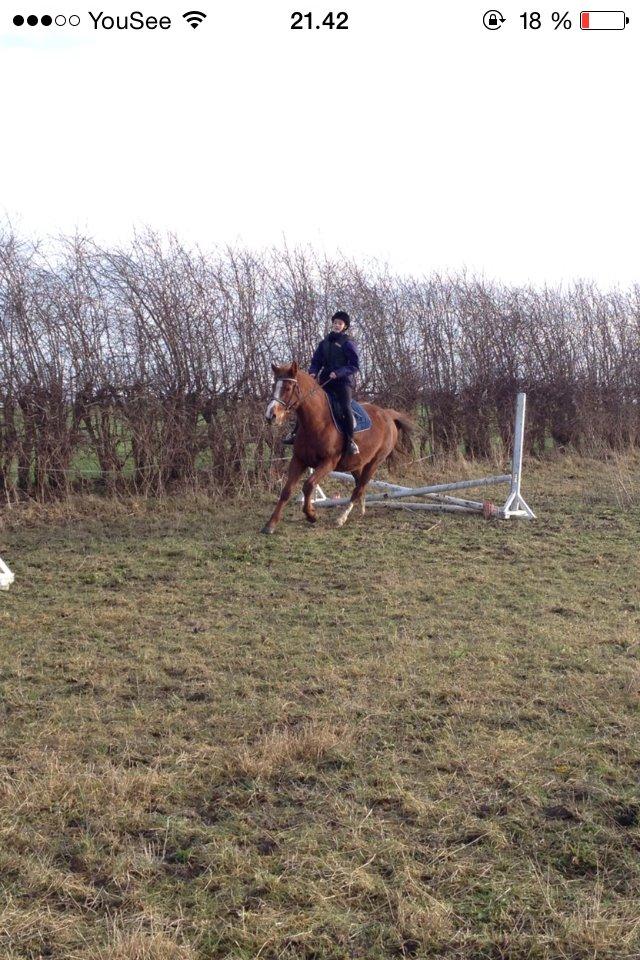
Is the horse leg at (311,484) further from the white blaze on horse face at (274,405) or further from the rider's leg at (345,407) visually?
the white blaze on horse face at (274,405)

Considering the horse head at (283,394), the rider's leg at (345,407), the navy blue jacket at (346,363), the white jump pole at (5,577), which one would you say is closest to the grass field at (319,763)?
the white jump pole at (5,577)

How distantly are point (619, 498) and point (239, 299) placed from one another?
6.20 m

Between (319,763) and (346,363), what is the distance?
6813 mm

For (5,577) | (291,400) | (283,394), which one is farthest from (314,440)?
(5,577)

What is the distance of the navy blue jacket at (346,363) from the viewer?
1004cm

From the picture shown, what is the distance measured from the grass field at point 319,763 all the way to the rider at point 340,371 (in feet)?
8.34

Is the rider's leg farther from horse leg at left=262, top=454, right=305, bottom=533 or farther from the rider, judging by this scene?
horse leg at left=262, top=454, right=305, bottom=533

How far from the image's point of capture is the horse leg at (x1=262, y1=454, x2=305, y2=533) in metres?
9.76

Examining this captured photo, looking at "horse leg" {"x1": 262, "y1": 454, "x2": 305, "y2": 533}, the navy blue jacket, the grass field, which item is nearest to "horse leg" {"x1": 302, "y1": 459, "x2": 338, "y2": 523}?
"horse leg" {"x1": 262, "y1": 454, "x2": 305, "y2": 533}

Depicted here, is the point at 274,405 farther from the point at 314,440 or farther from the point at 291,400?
the point at 314,440

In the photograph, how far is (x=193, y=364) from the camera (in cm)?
1158

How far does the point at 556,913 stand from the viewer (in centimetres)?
279

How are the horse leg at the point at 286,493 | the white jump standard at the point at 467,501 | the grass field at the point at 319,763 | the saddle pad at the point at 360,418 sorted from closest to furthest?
the grass field at the point at 319,763 → the horse leg at the point at 286,493 → the saddle pad at the point at 360,418 → the white jump standard at the point at 467,501

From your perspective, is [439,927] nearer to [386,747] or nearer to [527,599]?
[386,747]
